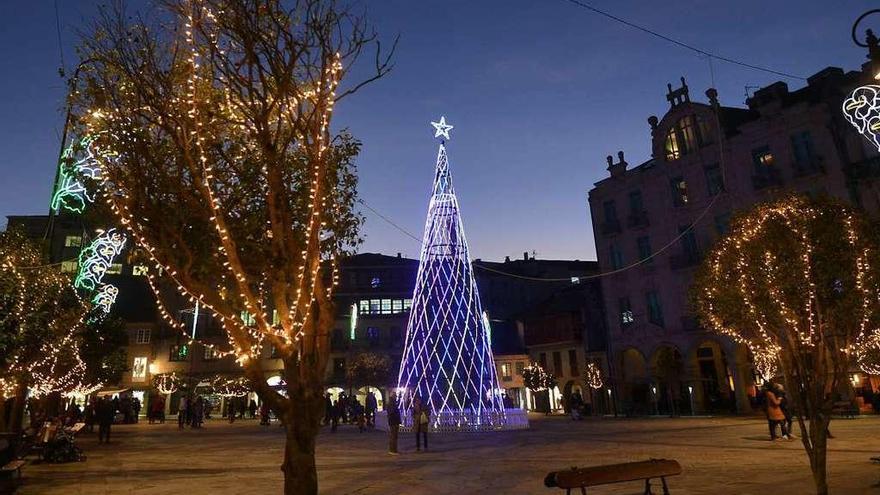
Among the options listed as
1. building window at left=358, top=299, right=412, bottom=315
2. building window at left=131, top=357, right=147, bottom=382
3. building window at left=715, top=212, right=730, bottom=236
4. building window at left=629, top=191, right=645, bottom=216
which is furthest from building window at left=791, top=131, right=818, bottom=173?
building window at left=131, top=357, right=147, bottom=382

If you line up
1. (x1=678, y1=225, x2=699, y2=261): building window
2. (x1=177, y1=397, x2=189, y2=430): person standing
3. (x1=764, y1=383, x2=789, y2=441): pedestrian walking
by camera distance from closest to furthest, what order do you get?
1. (x1=764, y1=383, x2=789, y2=441): pedestrian walking
2. (x1=177, y1=397, x2=189, y2=430): person standing
3. (x1=678, y1=225, x2=699, y2=261): building window

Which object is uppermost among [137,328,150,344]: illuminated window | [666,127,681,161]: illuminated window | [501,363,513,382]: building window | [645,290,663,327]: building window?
[666,127,681,161]: illuminated window

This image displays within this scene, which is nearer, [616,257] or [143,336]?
[616,257]

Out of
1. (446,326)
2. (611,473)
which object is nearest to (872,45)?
(611,473)

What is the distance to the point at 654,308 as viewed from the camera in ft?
117

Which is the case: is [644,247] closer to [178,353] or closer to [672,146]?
[672,146]

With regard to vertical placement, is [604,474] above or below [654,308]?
below

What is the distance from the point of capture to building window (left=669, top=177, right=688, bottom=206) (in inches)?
1369

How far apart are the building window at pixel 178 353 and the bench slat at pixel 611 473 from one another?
54707 mm

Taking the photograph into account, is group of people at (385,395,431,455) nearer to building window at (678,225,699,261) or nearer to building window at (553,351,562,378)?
building window at (678,225,699,261)

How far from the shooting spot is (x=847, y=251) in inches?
443

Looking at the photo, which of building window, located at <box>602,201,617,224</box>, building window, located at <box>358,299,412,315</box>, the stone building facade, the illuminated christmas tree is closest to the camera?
the illuminated christmas tree

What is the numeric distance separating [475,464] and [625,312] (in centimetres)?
2569

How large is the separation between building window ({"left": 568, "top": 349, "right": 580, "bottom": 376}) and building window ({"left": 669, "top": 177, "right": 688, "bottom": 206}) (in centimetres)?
1530
